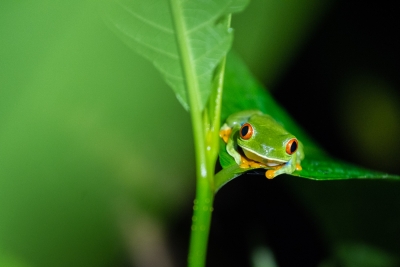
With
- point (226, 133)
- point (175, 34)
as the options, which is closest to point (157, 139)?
point (226, 133)

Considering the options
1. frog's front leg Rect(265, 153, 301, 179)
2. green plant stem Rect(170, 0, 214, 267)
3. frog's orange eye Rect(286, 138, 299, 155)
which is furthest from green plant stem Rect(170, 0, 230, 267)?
frog's orange eye Rect(286, 138, 299, 155)

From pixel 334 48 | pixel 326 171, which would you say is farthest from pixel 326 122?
pixel 326 171

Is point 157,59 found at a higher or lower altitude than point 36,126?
lower

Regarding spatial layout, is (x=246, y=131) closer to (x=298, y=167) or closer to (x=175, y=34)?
(x=298, y=167)

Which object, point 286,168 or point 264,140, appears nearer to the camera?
point 286,168

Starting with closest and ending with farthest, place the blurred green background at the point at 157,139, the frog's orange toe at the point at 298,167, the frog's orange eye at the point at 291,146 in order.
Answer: the blurred green background at the point at 157,139 → the frog's orange toe at the point at 298,167 → the frog's orange eye at the point at 291,146

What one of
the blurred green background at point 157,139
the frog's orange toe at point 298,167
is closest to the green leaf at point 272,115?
the frog's orange toe at point 298,167

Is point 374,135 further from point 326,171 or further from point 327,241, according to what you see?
point 326,171

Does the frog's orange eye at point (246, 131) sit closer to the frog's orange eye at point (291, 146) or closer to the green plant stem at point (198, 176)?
the frog's orange eye at point (291, 146)
